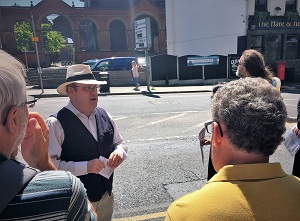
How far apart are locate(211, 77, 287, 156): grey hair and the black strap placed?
89 cm

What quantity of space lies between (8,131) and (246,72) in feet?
9.18

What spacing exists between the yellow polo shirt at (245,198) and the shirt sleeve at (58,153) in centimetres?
137

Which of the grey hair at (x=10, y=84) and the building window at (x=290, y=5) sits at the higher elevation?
the building window at (x=290, y=5)

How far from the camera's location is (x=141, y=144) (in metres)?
6.60

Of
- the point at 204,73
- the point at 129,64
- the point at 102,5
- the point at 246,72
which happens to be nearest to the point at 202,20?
the point at 204,73

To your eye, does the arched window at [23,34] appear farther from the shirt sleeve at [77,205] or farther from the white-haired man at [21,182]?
the shirt sleeve at [77,205]

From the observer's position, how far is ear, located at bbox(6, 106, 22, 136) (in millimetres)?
1064

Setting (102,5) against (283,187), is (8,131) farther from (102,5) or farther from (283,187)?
(102,5)

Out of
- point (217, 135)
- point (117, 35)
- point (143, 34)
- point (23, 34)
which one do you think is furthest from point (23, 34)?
point (217, 135)

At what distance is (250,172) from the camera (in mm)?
1182

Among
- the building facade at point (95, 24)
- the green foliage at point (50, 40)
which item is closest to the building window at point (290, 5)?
the building facade at point (95, 24)

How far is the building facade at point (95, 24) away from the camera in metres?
31.6

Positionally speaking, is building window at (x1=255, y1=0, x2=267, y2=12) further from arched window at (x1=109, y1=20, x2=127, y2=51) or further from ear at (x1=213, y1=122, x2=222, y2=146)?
ear at (x1=213, y1=122, x2=222, y2=146)

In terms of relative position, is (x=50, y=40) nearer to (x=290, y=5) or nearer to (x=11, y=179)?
(x=290, y=5)
